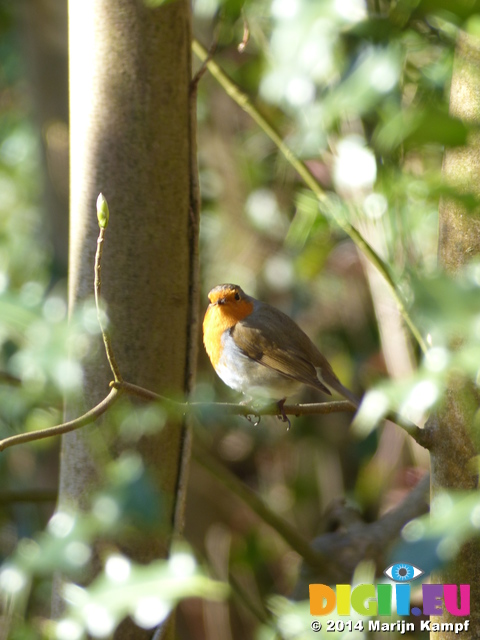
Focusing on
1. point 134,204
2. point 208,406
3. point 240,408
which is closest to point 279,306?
point 134,204

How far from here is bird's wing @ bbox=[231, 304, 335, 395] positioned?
1.84m

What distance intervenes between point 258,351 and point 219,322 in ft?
0.45

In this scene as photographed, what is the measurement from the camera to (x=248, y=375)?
72.6 inches

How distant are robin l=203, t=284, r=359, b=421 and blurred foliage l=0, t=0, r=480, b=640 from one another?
0.41 ft

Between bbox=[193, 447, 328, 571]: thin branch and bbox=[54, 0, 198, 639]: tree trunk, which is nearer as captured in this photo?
bbox=[54, 0, 198, 639]: tree trunk

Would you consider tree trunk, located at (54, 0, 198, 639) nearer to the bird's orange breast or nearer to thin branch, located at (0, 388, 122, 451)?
thin branch, located at (0, 388, 122, 451)

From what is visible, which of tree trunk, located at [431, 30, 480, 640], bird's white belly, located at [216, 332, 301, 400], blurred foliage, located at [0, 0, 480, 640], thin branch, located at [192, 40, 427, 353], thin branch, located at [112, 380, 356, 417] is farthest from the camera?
bird's white belly, located at [216, 332, 301, 400]

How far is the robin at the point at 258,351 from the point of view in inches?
72.6

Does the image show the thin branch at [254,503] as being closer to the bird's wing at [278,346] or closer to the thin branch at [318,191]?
the bird's wing at [278,346]

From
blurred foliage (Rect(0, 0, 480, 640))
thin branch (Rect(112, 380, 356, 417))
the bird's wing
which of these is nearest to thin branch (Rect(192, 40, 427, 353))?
blurred foliage (Rect(0, 0, 480, 640))

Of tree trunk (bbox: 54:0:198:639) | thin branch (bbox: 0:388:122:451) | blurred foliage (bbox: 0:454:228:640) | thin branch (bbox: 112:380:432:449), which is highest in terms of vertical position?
tree trunk (bbox: 54:0:198:639)

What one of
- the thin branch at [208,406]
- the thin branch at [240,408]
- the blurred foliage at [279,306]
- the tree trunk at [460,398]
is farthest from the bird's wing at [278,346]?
the tree trunk at [460,398]

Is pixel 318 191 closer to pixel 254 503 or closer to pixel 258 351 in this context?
pixel 258 351

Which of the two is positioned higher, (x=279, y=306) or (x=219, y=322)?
(x=279, y=306)
